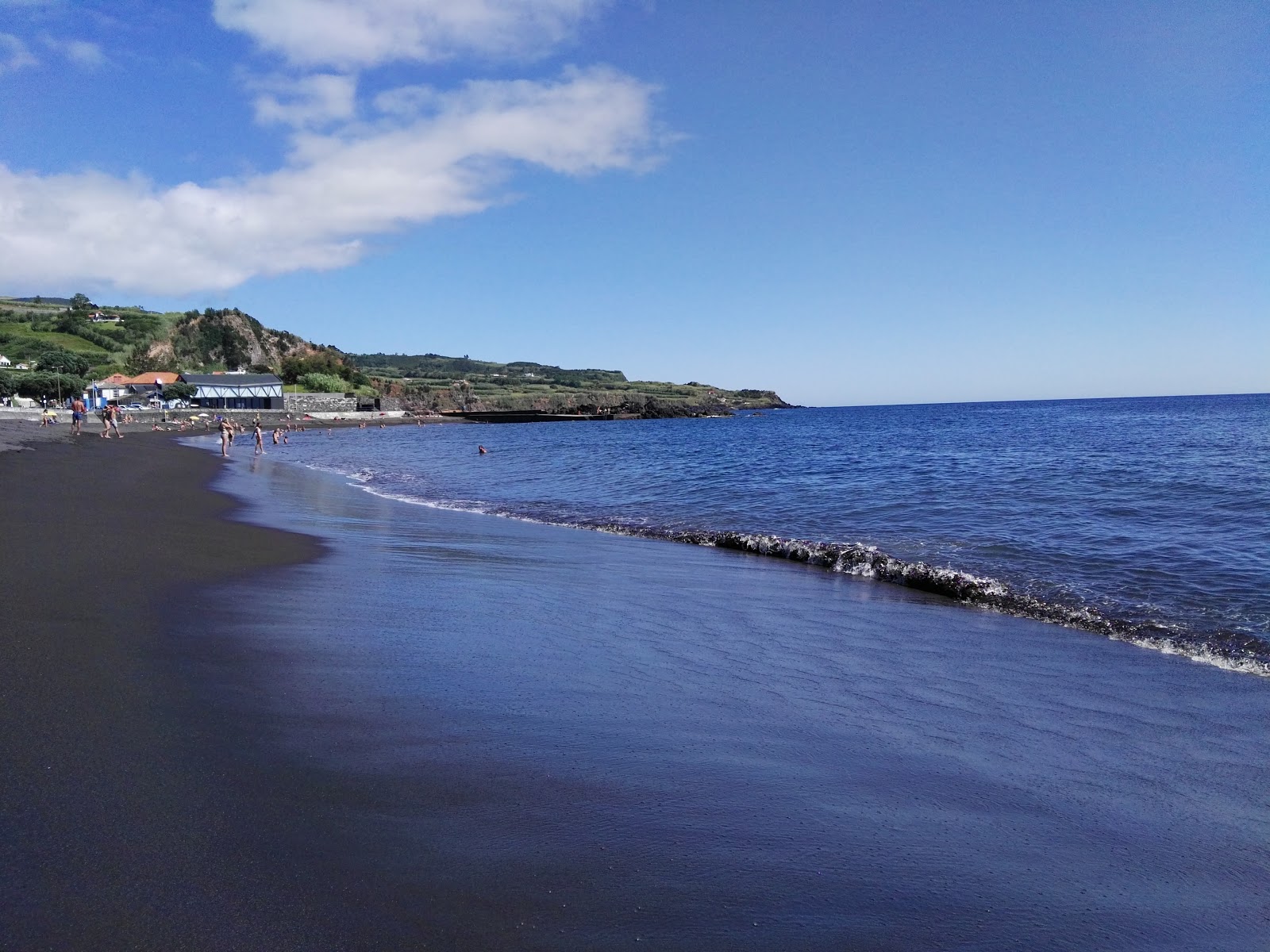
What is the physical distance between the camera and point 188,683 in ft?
17.2

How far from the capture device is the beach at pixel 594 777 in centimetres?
306

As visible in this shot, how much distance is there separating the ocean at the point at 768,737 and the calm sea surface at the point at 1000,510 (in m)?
0.12

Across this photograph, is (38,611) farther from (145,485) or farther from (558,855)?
(145,485)

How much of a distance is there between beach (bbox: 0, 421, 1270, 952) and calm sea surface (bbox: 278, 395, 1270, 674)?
6.21ft

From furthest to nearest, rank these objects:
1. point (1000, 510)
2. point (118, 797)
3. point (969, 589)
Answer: point (1000, 510) < point (969, 589) < point (118, 797)

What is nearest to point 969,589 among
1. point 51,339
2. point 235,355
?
point 51,339

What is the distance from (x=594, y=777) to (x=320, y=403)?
13107cm

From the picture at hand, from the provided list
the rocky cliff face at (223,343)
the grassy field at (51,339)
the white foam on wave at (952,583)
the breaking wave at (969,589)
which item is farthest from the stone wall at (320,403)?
the breaking wave at (969,589)

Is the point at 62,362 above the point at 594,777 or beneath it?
above

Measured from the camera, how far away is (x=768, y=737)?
5086 millimetres

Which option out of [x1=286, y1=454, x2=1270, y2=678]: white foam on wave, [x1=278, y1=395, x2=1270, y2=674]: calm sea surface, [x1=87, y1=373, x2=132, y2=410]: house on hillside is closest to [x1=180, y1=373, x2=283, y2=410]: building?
[x1=87, y1=373, x2=132, y2=410]: house on hillside

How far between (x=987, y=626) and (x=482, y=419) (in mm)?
130298

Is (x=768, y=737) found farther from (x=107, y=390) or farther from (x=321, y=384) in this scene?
(x=321, y=384)

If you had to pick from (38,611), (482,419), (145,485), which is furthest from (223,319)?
(38,611)
